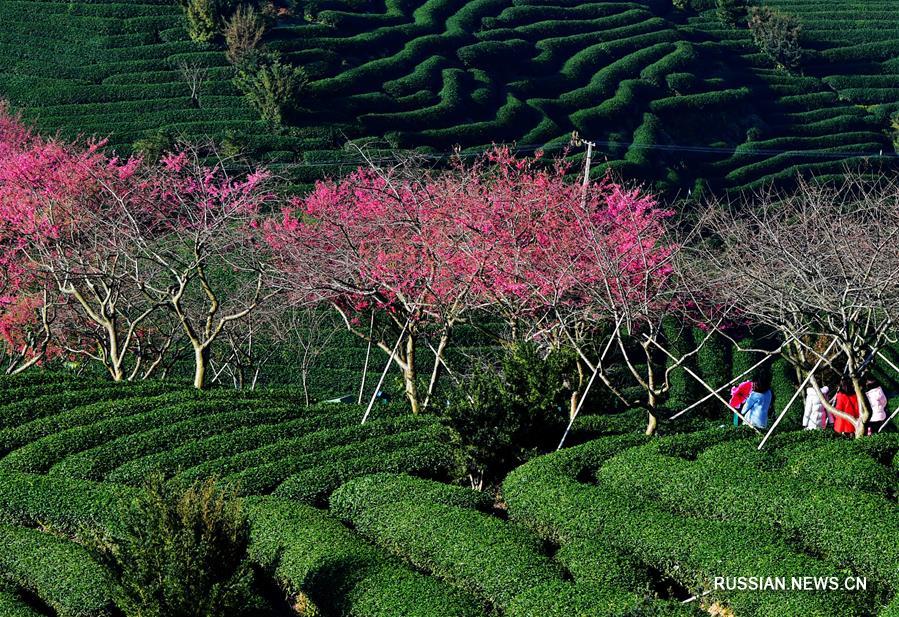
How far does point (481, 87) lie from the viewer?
4997cm

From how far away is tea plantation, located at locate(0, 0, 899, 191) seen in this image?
144 feet

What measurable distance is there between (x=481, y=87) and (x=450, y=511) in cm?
3946

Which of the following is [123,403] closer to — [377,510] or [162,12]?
[377,510]

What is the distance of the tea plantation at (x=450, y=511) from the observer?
10.7m

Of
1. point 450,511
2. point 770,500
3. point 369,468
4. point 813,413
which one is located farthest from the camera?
point 813,413

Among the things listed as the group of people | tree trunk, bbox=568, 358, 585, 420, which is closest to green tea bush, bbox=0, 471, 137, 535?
tree trunk, bbox=568, 358, 585, 420

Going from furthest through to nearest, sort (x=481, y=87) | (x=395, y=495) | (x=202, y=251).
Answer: (x=481, y=87)
(x=202, y=251)
(x=395, y=495)

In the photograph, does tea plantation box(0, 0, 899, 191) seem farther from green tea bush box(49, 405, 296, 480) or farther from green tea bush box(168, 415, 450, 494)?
green tea bush box(168, 415, 450, 494)

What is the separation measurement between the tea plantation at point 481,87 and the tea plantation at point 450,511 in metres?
24.0

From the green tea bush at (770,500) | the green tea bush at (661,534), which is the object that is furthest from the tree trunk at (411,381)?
the green tea bush at (770,500)

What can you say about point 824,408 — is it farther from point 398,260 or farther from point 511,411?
point 398,260

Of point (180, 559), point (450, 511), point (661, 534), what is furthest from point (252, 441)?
point (661, 534)

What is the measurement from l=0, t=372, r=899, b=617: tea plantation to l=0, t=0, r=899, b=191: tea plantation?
24033mm

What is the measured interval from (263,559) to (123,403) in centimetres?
585
